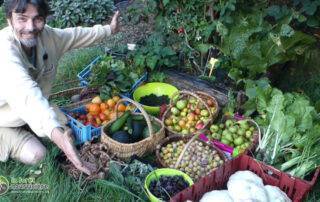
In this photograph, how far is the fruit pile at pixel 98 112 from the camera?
4.27 m

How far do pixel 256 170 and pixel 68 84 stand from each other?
8.51 ft

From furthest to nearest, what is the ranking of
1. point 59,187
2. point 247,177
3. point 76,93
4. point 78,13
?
point 78,13 → point 76,93 → point 59,187 → point 247,177

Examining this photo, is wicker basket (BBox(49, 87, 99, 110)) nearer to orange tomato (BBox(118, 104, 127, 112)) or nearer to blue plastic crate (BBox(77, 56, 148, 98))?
blue plastic crate (BBox(77, 56, 148, 98))

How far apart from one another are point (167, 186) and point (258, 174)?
720 millimetres

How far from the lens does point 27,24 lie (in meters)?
3.48

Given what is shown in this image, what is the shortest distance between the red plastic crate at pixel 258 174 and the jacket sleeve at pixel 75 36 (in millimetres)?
1911

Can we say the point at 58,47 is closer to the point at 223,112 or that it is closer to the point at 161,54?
the point at 161,54

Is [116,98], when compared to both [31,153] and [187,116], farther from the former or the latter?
[31,153]

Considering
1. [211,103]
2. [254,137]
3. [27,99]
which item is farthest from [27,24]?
[254,137]

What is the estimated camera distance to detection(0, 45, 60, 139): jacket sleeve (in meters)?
3.04

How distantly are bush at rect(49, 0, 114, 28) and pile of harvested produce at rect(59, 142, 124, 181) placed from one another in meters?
3.15

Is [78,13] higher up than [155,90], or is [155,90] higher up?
[78,13]

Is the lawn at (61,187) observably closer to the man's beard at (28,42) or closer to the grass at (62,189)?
the grass at (62,189)

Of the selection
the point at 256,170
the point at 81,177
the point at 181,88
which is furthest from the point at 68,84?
the point at 256,170
